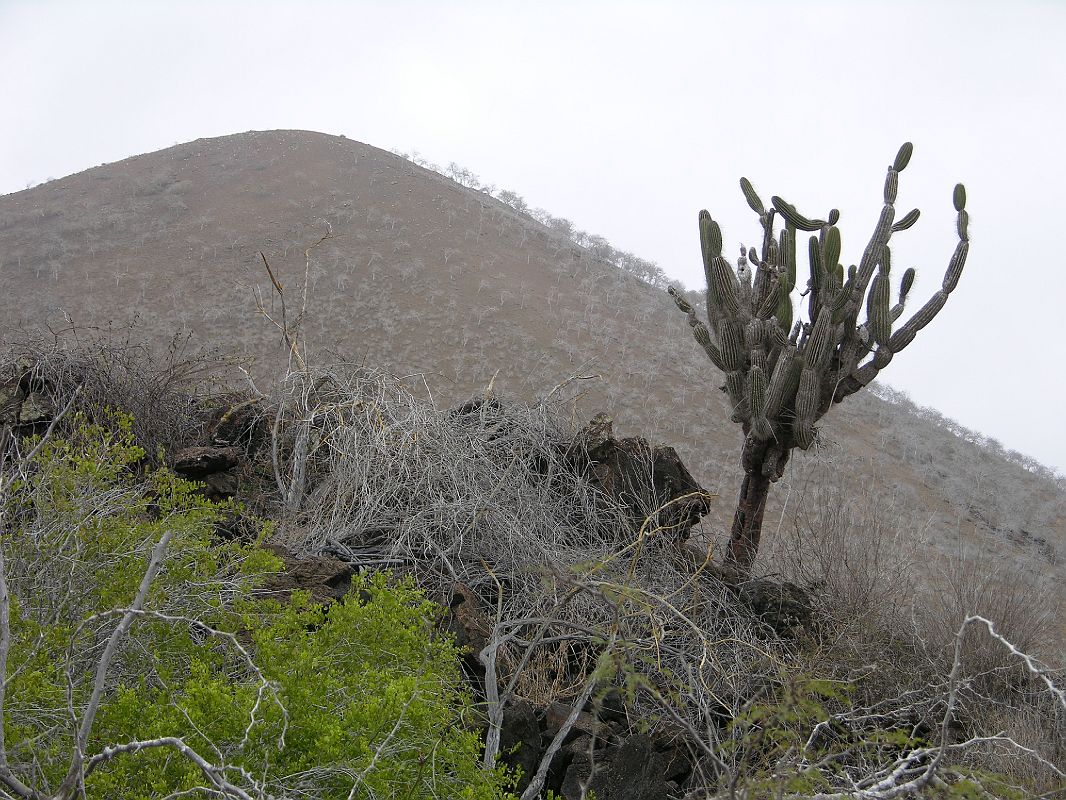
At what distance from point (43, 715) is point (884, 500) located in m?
18.2

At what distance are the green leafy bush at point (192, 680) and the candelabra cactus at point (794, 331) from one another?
4805 millimetres

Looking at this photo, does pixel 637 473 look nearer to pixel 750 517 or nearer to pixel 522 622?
pixel 750 517

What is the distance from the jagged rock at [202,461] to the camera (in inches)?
261

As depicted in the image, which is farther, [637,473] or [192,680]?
[637,473]

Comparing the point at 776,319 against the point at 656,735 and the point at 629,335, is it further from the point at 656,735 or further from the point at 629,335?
the point at 629,335

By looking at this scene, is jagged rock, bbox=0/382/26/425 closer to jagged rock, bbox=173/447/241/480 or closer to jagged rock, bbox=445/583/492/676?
jagged rock, bbox=173/447/241/480

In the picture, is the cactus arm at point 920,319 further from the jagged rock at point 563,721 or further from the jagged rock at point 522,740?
the jagged rock at point 522,740

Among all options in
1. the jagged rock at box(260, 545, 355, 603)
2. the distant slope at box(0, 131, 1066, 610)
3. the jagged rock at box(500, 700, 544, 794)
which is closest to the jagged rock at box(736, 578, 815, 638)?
the jagged rock at box(500, 700, 544, 794)

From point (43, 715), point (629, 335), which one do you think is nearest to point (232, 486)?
point (43, 715)

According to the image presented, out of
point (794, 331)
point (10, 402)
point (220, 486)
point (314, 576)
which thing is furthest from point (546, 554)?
point (10, 402)

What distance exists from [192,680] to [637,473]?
5179mm

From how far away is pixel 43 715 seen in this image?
2.66 m

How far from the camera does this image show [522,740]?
3992 millimetres

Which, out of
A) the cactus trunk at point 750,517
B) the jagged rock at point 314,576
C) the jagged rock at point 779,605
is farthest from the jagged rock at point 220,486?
the cactus trunk at point 750,517
